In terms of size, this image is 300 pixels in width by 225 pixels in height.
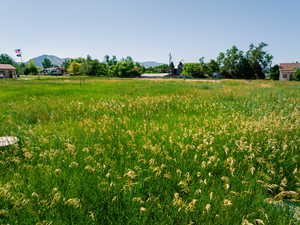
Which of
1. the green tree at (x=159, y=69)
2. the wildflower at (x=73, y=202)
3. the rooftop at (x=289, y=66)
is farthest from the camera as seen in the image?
the green tree at (x=159, y=69)

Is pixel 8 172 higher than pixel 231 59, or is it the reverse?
pixel 231 59

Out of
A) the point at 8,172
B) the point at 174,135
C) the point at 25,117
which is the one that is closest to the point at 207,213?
the point at 174,135

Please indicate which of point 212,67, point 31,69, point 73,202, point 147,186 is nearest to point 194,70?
point 212,67

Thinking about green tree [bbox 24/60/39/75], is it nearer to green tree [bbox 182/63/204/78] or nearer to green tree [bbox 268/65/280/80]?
green tree [bbox 182/63/204/78]

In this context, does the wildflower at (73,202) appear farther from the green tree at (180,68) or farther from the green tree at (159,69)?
the green tree at (159,69)

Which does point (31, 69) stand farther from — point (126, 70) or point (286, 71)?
point (286, 71)

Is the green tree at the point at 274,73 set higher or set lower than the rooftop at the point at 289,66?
lower

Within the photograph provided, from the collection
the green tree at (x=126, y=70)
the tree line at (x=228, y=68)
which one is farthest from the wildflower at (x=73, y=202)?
the green tree at (x=126, y=70)

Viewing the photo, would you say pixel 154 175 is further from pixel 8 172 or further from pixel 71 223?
pixel 8 172

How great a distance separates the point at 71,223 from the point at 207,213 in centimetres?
156

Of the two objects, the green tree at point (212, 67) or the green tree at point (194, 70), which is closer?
the green tree at point (212, 67)

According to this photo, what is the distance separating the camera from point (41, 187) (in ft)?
9.45

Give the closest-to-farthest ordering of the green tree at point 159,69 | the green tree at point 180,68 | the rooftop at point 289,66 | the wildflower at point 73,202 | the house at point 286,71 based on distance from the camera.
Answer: the wildflower at point 73,202 < the house at point 286,71 < the rooftop at point 289,66 < the green tree at point 180,68 < the green tree at point 159,69

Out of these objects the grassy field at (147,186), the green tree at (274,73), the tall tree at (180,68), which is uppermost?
the tall tree at (180,68)
